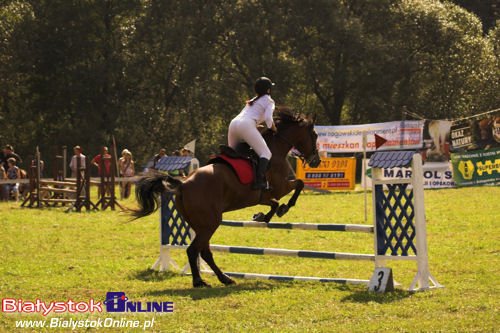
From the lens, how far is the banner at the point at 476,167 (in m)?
24.5

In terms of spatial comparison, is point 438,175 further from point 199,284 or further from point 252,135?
point 199,284

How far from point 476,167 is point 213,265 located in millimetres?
18153

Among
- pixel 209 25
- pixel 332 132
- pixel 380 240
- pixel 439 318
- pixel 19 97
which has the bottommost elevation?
pixel 439 318

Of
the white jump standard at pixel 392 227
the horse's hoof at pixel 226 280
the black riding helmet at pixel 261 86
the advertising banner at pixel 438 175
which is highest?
the black riding helmet at pixel 261 86

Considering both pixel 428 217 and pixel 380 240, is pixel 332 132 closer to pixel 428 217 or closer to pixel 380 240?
pixel 428 217

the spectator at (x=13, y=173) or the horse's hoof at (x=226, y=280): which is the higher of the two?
the spectator at (x=13, y=173)

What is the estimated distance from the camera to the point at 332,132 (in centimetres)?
2650

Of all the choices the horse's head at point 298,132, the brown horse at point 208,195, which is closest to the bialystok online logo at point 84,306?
the brown horse at point 208,195

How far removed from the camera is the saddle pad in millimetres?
8695

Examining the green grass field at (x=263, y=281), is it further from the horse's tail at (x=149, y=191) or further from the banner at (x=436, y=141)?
the banner at (x=436, y=141)

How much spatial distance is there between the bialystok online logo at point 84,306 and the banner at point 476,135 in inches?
761

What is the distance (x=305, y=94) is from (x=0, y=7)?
65.2 ft

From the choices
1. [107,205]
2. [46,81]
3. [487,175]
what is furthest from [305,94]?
[107,205]

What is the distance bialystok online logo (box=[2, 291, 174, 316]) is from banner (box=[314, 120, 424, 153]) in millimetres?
18943
